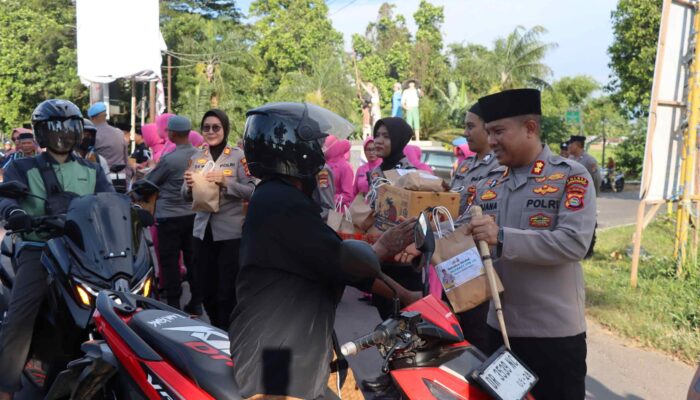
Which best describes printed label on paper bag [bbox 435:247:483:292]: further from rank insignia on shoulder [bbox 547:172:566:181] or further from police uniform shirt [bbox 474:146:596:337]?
rank insignia on shoulder [bbox 547:172:566:181]

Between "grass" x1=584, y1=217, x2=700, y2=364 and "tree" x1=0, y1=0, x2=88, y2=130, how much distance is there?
33.3 metres

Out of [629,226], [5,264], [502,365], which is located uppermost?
[502,365]

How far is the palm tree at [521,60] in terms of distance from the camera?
34219mm

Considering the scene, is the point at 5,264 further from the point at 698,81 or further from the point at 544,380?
the point at 698,81

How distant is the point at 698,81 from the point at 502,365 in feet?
19.9

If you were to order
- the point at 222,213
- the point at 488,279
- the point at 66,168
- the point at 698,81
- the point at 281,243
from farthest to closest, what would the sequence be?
the point at 698,81, the point at 222,213, the point at 66,168, the point at 488,279, the point at 281,243

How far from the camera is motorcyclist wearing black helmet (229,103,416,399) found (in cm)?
219

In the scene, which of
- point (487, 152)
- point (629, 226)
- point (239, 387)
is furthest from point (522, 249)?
point (629, 226)

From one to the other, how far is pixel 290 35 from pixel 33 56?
71.6ft

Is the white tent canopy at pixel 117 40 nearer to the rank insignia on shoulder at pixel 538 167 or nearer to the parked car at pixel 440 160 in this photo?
the parked car at pixel 440 160

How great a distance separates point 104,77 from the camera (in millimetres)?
11727

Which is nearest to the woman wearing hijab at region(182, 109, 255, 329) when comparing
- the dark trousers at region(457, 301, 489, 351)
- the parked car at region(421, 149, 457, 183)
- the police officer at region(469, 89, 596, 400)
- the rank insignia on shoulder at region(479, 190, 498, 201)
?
the dark trousers at region(457, 301, 489, 351)

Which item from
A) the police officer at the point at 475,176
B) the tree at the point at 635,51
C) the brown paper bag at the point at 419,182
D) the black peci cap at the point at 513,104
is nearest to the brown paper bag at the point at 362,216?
the brown paper bag at the point at 419,182

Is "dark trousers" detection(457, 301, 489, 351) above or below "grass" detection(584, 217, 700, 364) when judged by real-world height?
above
